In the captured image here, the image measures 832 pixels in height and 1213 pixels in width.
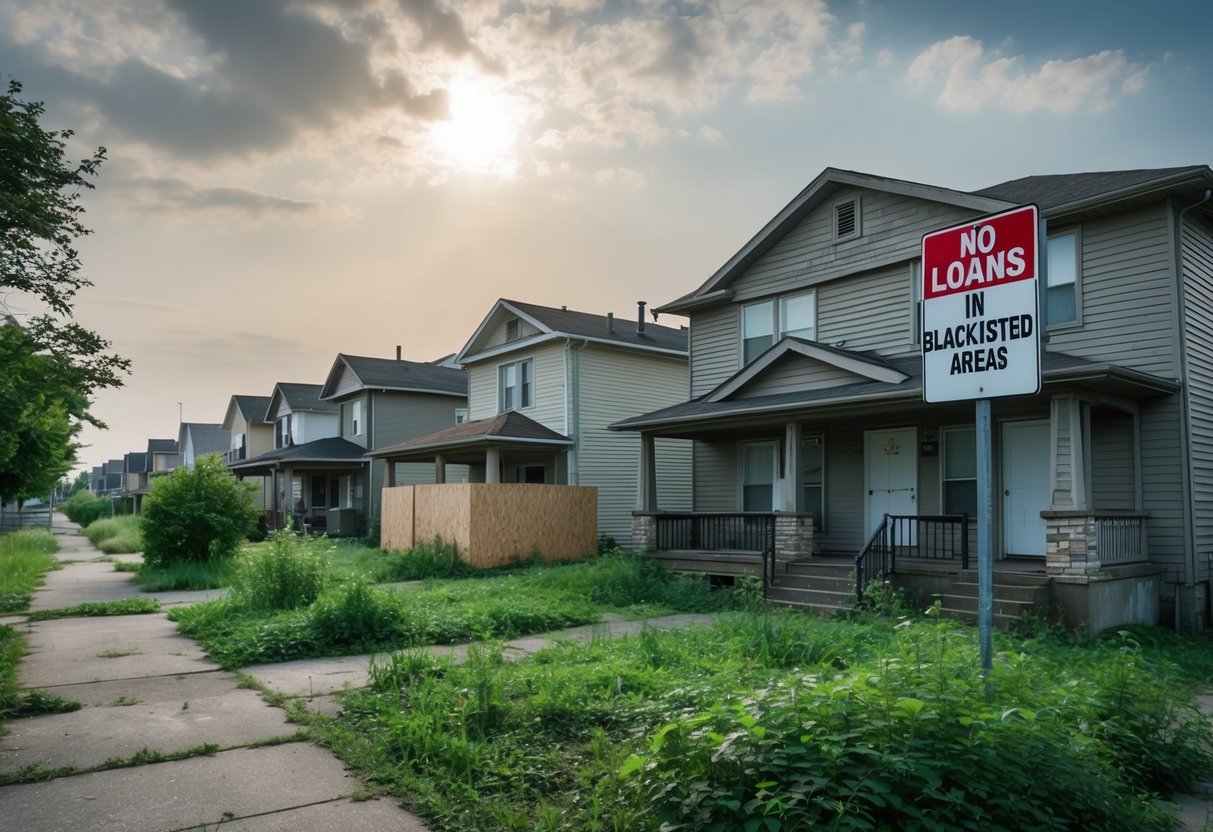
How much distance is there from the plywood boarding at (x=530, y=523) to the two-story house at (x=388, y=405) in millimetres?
11546

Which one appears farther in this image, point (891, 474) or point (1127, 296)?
point (891, 474)

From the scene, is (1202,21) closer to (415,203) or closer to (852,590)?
(852,590)

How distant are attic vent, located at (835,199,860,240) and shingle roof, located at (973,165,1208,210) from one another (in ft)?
8.00

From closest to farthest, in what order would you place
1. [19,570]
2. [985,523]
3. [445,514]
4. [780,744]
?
[780,744] < [985,523] < [19,570] < [445,514]

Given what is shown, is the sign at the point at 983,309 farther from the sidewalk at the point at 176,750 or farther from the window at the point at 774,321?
the window at the point at 774,321

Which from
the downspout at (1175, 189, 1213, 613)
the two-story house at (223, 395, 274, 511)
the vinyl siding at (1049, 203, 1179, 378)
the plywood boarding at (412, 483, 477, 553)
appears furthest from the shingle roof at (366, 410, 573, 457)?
the two-story house at (223, 395, 274, 511)

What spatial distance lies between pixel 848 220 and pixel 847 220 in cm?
2

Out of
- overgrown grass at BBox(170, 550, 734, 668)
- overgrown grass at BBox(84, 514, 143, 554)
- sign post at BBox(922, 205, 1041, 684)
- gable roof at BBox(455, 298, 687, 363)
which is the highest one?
gable roof at BBox(455, 298, 687, 363)

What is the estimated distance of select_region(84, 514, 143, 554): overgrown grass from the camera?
26.9 metres

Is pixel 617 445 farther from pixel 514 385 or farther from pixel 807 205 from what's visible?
pixel 807 205

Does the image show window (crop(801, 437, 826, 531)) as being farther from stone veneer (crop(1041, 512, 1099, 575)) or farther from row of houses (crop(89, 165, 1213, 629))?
stone veneer (crop(1041, 512, 1099, 575))

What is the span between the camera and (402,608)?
10.1m

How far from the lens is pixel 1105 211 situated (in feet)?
41.0

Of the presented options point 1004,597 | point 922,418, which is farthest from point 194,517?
point 1004,597
